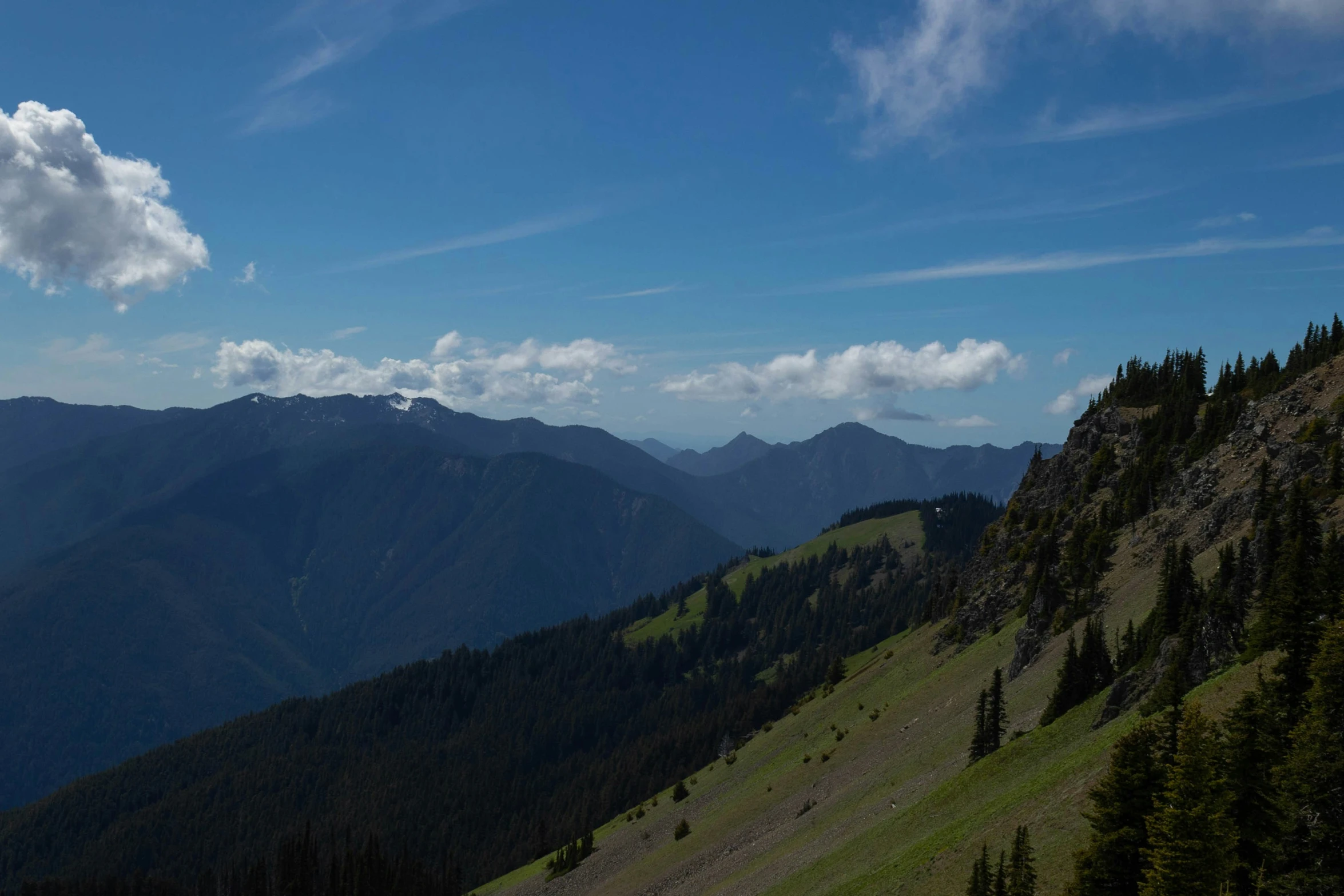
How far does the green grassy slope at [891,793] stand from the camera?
4334cm

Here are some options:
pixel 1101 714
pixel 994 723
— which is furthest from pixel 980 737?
pixel 1101 714

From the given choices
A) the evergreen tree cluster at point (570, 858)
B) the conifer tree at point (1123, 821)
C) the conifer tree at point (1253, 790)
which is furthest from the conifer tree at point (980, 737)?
the evergreen tree cluster at point (570, 858)

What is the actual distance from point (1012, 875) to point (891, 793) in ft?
111

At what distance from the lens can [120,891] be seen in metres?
170

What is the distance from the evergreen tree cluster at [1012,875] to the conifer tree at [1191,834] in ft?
13.8

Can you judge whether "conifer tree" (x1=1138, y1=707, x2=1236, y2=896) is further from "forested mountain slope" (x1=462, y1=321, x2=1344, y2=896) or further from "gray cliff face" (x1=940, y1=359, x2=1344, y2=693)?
"gray cliff face" (x1=940, y1=359, x2=1344, y2=693)

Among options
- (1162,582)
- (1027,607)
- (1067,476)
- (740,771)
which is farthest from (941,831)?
(1067,476)

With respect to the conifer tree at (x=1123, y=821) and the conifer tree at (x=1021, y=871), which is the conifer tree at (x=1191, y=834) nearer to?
the conifer tree at (x=1123, y=821)

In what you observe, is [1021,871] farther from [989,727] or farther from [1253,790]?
[989,727]

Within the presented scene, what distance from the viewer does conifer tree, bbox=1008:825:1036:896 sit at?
109ft

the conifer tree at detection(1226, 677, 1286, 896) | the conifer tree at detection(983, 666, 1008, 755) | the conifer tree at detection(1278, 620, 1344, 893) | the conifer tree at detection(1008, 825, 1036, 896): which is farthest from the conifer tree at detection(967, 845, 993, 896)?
the conifer tree at detection(983, 666, 1008, 755)

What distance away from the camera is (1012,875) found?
33.8 meters

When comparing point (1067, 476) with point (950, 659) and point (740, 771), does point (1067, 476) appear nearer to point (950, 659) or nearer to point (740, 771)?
point (950, 659)

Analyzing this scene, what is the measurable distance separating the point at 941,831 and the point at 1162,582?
79.9ft
